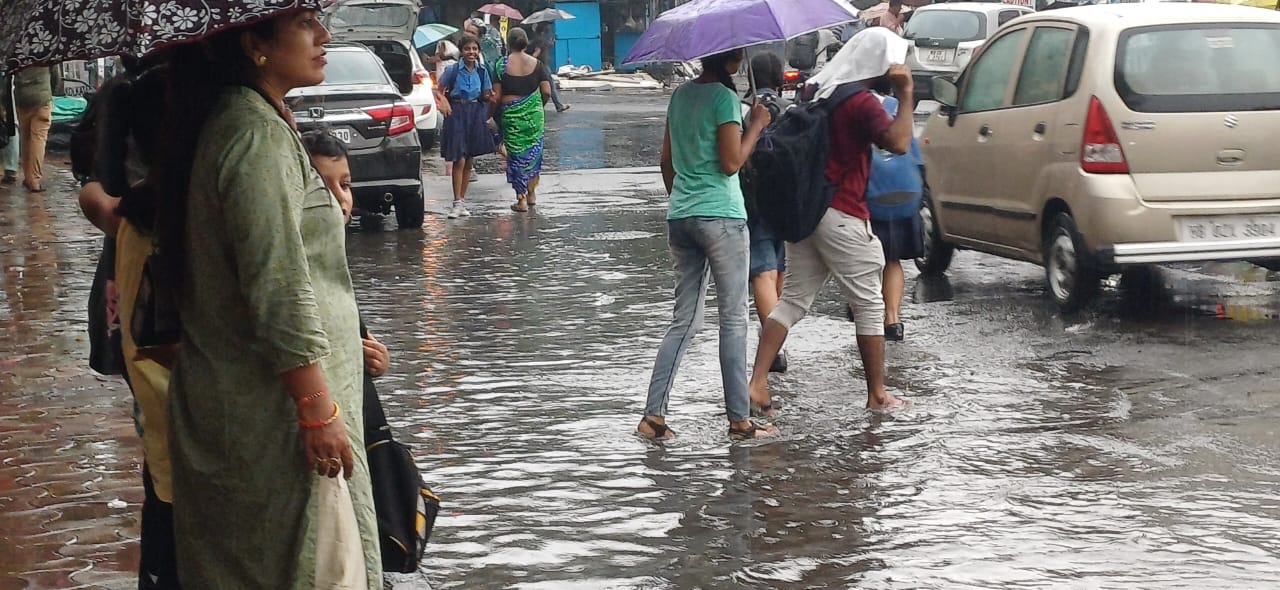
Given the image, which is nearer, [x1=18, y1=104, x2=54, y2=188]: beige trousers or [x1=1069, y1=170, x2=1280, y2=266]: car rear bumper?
[x1=1069, y1=170, x2=1280, y2=266]: car rear bumper

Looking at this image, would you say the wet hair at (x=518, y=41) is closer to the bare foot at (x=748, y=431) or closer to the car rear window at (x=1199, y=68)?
the car rear window at (x=1199, y=68)

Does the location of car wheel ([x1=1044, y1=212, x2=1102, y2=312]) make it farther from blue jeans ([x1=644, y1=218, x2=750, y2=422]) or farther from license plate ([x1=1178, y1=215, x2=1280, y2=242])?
blue jeans ([x1=644, y1=218, x2=750, y2=422])

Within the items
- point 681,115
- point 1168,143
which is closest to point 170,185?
point 681,115

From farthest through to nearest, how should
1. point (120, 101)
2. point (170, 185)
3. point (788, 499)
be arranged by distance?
point (788, 499), point (120, 101), point (170, 185)

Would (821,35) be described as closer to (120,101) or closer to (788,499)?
(788,499)

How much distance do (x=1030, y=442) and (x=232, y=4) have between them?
4.39 m

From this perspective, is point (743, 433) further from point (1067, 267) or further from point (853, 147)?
point (1067, 267)

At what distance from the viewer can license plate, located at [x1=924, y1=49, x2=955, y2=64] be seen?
28438 mm

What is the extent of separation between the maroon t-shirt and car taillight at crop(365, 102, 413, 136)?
7.92 metres

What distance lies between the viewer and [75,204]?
651 inches

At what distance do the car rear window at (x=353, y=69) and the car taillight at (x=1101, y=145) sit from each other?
7749 mm

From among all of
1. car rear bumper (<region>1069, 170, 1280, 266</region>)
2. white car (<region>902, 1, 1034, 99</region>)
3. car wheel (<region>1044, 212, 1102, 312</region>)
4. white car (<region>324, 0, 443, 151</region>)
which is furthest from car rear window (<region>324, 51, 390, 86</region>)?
white car (<region>902, 1, 1034, 99</region>)

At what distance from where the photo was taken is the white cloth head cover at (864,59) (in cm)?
705

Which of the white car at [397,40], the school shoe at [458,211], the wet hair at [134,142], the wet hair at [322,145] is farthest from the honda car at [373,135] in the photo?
the wet hair at [134,142]
